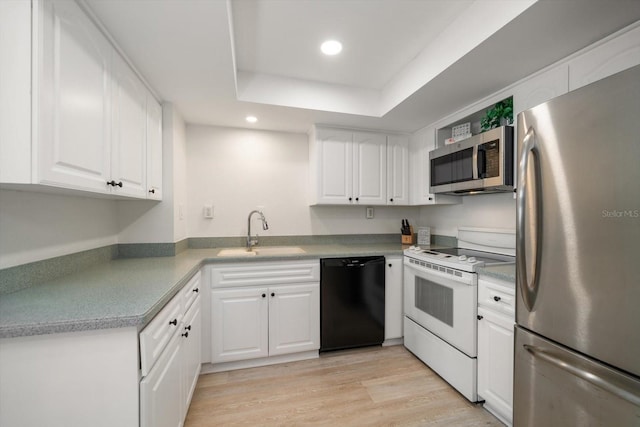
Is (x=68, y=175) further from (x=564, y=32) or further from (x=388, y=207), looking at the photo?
(x=388, y=207)

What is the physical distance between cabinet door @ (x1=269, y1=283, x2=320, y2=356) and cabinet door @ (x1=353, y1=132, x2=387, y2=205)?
1.05m

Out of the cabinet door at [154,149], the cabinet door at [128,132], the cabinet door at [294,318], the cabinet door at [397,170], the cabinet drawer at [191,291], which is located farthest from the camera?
the cabinet door at [397,170]

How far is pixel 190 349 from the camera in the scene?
1.61 m

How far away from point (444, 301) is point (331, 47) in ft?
6.37

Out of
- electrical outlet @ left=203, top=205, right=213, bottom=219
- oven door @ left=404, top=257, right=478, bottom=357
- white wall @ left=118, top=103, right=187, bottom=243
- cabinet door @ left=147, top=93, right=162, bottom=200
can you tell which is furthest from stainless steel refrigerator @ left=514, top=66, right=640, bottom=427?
electrical outlet @ left=203, top=205, right=213, bottom=219

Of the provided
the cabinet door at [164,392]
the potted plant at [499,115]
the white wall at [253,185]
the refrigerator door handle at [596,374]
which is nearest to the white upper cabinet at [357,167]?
the white wall at [253,185]

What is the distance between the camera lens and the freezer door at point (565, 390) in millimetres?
835

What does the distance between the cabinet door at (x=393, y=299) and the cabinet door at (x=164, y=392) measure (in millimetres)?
1672

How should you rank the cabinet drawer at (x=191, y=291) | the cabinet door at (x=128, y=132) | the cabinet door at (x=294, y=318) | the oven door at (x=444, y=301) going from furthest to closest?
1. the cabinet door at (x=294, y=318)
2. the oven door at (x=444, y=301)
3. the cabinet drawer at (x=191, y=291)
4. the cabinet door at (x=128, y=132)

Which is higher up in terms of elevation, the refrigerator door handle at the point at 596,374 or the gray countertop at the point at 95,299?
the gray countertop at the point at 95,299

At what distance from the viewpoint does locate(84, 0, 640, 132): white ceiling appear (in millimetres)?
1207

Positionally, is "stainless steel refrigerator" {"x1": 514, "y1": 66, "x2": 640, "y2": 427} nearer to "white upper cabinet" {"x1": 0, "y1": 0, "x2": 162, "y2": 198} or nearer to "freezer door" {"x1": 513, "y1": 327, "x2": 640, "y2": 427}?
"freezer door" {"x1": 513, "y1": 327, "x2": 640, "y2": 427}

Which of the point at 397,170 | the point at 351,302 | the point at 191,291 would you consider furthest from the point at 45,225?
the point at 397,170

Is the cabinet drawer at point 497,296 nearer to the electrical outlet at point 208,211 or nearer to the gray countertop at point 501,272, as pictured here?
the gray countertop at point 501,272
